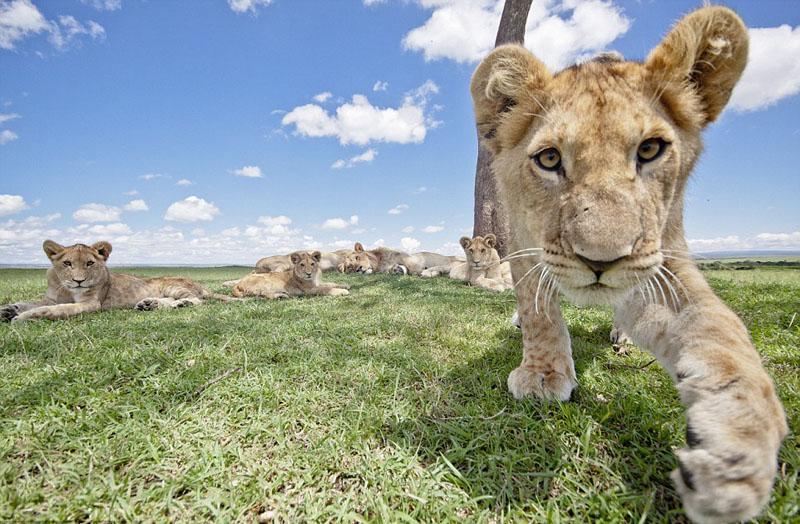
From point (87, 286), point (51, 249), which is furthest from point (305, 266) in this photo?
point (51, 249)

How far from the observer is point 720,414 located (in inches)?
47.3

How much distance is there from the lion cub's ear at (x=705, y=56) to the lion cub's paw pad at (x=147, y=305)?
7.16 metres

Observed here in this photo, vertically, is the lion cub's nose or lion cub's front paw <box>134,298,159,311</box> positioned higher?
the lion cub's nose

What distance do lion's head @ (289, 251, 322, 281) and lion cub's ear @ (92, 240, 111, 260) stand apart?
372 centimetres

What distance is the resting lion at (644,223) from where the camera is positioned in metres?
1.16

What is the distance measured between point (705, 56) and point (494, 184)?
24.9 ft

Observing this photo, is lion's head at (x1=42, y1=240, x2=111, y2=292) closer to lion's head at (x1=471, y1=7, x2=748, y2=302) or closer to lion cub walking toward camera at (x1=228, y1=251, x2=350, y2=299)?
lion cub walking toward camera at (x1=228, y1=251, x2=350, y2=299)

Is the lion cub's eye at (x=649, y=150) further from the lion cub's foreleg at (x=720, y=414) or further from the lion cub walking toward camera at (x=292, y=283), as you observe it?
the lion cub walking toward camera at (x=292, y=283)

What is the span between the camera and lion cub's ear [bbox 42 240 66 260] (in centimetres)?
648

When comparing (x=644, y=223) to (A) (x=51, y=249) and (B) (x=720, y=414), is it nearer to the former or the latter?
(B) (x=720, y=414)

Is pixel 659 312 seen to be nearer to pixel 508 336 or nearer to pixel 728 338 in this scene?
pixel 728 338

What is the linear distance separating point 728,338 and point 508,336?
2.19 meters

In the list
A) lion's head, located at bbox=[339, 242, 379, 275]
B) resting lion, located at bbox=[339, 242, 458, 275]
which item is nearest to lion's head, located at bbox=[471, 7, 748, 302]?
resting lion, located at bbox=[339, 242, 458, 275]

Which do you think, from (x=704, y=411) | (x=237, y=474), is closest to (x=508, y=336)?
(x=704, y=411)
